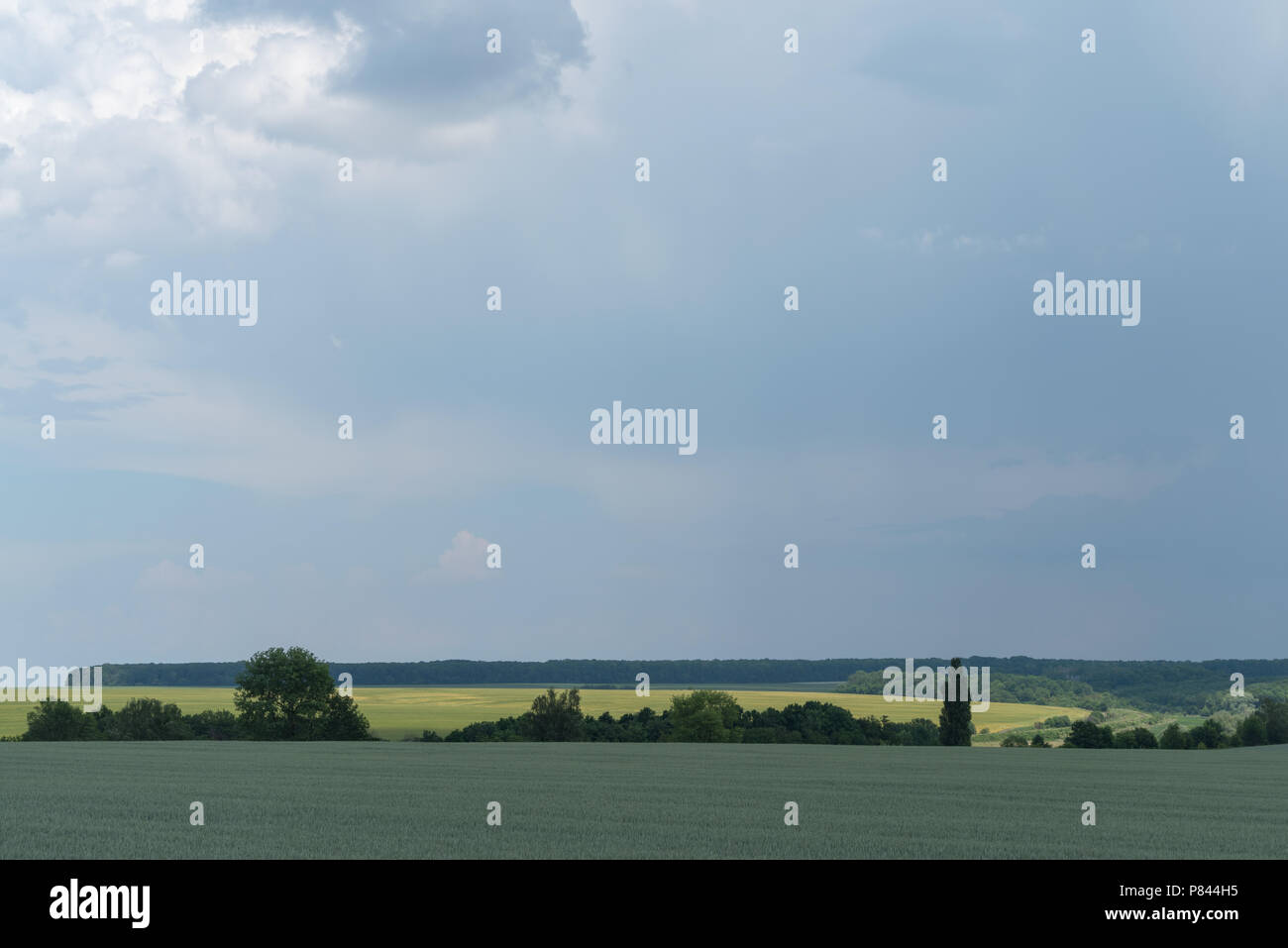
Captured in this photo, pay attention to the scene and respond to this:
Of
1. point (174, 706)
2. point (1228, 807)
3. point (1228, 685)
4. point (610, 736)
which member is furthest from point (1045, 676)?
point (1228, 807)

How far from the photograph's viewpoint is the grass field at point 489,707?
4437 inches

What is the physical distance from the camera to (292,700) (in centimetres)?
11106

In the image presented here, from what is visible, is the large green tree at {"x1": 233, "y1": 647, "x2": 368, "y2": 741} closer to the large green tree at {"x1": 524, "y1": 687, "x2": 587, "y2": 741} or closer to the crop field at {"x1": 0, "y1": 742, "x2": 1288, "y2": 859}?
the large green tree at {"x1": 524, "y1": 687, "x2": 587, "y2": 741}

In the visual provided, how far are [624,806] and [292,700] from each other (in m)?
83.3

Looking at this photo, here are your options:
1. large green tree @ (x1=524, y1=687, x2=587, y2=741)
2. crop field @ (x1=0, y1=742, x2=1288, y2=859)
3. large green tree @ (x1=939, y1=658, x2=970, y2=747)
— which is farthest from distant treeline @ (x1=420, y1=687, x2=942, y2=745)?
crop field @ (x1=0, y1=742, x2=1288, y2=859)

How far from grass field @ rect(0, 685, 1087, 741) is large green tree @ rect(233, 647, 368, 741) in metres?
3.63

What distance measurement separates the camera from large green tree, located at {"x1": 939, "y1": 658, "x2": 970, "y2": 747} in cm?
11125

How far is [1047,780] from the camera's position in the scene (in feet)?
170

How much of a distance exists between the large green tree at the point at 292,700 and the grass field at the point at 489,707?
11.9 feet

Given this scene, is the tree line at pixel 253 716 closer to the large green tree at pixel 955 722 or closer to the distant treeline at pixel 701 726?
the distant treeline at pixel 701 726

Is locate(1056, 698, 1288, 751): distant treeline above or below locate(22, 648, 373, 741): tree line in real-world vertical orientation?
below

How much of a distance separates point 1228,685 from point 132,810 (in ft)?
529
